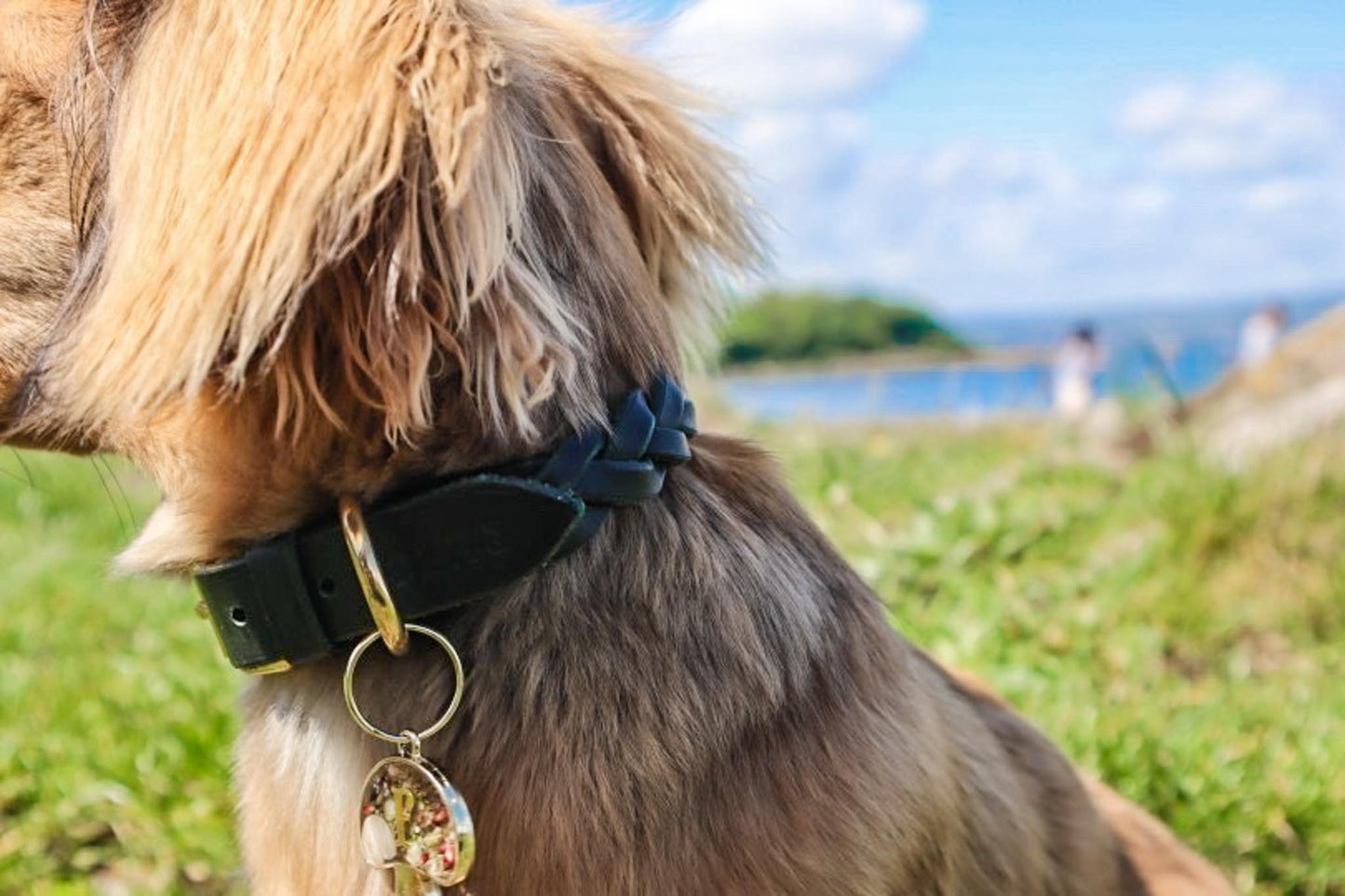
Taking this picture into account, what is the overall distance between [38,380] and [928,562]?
385 cm

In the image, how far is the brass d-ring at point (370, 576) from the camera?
160cm

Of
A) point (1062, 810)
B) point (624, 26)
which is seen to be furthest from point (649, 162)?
point (1062, 810)

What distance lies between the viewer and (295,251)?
1.47 meters

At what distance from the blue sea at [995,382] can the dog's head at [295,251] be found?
574 cm

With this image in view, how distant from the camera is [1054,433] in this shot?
8.19m

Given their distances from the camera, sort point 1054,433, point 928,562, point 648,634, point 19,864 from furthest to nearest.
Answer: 1. point 1054,433
2. point 928,562
3. point 19,864
4. point 648,634

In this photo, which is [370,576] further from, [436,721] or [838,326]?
[838,326]

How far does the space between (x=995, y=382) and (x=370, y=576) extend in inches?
516

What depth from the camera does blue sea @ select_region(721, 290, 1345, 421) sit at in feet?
23.7

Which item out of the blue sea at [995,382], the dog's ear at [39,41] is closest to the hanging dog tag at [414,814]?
the dog's ear at [39,41]

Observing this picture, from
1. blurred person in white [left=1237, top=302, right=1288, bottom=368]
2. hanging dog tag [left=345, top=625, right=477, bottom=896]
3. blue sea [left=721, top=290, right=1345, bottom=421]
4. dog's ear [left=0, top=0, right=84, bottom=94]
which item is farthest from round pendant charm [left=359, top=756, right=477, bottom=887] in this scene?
blurred person in white [left=1237, top=302, right=1288, bottom=368]

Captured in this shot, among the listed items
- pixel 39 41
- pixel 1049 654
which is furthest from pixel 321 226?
pixel 1049 654

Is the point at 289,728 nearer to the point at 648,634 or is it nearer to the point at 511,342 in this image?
the point at 648,634

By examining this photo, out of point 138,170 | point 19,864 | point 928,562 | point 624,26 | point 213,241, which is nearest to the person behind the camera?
point 213,241
